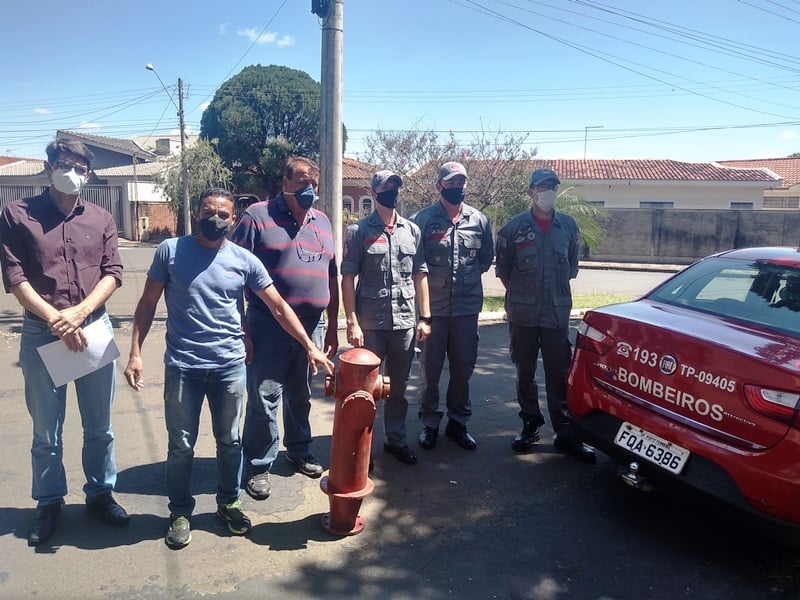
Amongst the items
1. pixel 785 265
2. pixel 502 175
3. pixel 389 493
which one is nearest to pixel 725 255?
pixel 785 265

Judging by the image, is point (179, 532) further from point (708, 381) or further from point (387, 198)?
point (708, 381)

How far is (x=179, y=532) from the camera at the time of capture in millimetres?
3152

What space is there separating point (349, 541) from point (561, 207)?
11.1 metres

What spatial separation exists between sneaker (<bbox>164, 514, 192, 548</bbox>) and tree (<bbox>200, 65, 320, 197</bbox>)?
28492 mm

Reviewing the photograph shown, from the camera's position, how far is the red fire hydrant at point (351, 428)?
3.12 metres

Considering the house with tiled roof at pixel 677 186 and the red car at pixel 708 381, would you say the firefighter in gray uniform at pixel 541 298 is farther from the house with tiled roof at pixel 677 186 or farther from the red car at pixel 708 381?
the house with tiled roof at pixel 677 186

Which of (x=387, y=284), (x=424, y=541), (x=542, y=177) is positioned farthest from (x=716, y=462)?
(x=542, y=177)

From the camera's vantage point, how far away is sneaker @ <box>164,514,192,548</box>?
3.13m

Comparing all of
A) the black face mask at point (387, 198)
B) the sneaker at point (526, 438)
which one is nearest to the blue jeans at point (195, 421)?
the black face mask at point (387, 198)

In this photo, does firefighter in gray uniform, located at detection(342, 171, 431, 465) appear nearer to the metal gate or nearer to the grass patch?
the grass patch

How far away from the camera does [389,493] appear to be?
386 centimetres

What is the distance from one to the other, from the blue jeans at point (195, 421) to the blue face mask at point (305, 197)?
3.56ft

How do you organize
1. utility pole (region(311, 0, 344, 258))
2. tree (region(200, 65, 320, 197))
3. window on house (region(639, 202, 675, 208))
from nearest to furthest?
1. utility pole (region(311, 0, 344, 258))
2. window on house (region(639, 202, 675, 208))
3. tree (region(200, 65, 320, 197))

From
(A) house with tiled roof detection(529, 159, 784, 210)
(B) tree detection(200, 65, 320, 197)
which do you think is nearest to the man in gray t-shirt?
(A) house with tiled roof detection(529, 159, 784, 210)
